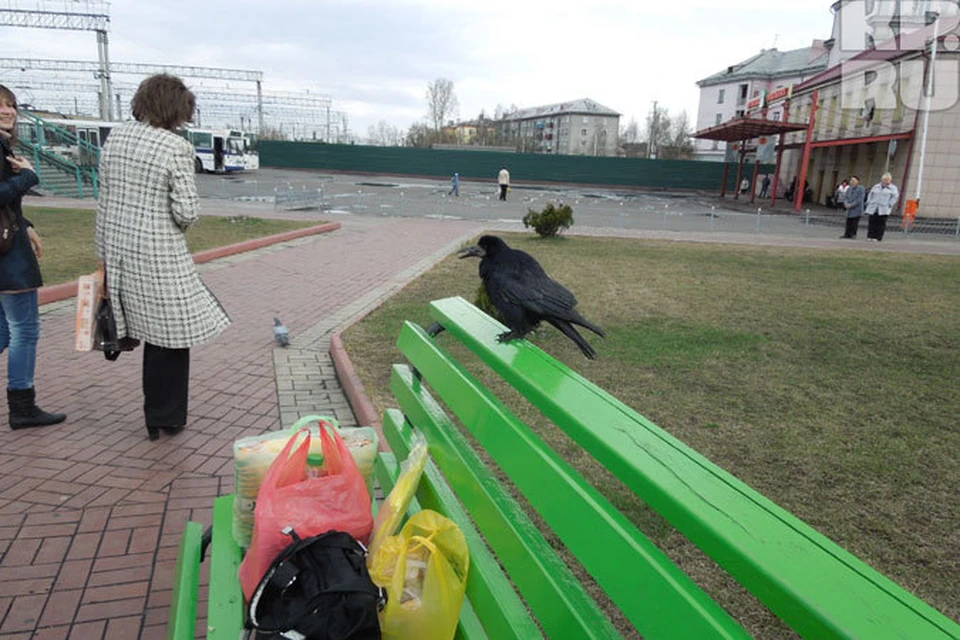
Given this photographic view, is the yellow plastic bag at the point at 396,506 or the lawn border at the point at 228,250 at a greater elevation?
the yellow plastic bag at the point at 396,506

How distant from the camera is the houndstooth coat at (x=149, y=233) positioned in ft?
10.1

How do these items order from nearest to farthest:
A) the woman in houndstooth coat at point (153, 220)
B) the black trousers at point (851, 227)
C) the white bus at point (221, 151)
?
the woman in houndstooth coat at point (153, 220) → the black trousers at point (851, 227) → the white bus at point (221, 151)

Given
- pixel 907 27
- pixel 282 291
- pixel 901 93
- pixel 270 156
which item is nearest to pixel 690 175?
pixel 907 27

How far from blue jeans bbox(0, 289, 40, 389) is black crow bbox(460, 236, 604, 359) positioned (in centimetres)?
270

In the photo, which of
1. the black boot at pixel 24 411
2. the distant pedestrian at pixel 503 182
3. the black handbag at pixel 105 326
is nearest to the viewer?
the black handbag at pixel 105 326

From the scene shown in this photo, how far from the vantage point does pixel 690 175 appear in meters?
42.8

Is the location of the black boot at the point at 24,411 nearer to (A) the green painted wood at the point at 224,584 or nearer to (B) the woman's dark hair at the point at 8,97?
(B) the woman's dark hair at the point at 8,97

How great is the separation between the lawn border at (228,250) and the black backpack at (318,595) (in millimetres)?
6417

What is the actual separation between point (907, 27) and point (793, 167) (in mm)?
9060

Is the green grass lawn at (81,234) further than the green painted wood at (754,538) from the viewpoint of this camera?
Yes

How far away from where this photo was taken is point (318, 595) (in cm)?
141

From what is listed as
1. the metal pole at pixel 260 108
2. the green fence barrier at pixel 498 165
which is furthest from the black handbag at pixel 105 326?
the metal pole at pixel 260 108

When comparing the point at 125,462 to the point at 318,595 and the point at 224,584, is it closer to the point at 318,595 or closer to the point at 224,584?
the point at 224,584

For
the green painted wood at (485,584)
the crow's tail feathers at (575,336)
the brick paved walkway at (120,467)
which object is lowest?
the brick paved walkway at (120,467)
